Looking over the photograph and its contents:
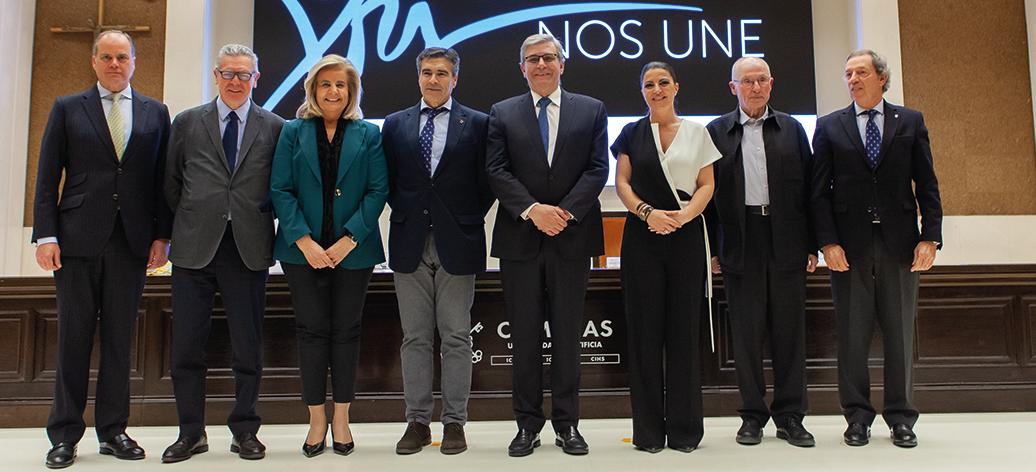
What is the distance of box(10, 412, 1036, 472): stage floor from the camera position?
8.64 ft

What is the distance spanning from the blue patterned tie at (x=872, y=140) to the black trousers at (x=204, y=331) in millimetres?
2617

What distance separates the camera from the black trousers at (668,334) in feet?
9.36

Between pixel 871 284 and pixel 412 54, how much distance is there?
175 inches

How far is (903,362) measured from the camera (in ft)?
9.91

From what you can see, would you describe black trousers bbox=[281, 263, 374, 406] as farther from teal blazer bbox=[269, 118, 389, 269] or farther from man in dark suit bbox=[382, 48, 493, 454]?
man in dark suit bbox=[382, 48, 493, 454]

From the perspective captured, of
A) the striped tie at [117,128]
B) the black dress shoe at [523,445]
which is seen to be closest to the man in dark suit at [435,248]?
the black dress shoe at [523,445]

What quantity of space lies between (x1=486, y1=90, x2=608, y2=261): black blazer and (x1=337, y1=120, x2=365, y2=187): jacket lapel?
523 mm

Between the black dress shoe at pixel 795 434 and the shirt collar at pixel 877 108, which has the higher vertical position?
the shirt collar at pixel 877 108

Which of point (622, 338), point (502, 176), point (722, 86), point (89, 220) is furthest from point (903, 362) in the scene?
point (722, 86)

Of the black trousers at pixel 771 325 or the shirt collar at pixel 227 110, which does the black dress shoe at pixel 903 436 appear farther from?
the shirt collar at pixel 227 110

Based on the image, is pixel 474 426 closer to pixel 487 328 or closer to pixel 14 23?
pixel 487 328

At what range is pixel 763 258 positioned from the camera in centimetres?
305

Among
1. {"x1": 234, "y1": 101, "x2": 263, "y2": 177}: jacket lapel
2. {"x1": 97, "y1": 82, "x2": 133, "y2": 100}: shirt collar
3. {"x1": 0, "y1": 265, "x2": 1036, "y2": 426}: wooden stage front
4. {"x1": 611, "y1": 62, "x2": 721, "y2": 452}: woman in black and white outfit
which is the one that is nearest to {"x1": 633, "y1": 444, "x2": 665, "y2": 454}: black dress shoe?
{"x1": 611, "y1": 62, "x2": 721, "y2": 452}: woman in black and white outfit

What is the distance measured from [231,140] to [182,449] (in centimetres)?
122
